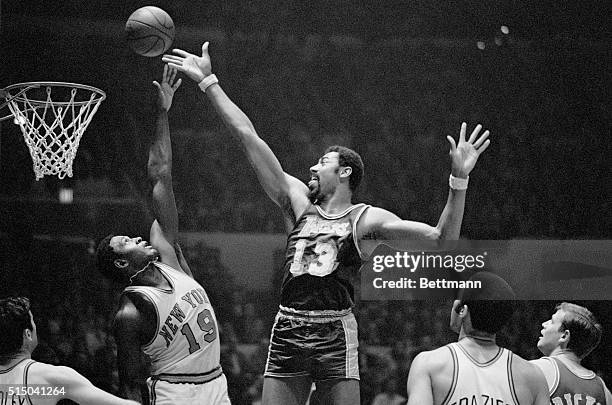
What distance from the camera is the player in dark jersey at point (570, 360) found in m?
5.48

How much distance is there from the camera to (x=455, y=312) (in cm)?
466

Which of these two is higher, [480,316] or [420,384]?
[480,316]

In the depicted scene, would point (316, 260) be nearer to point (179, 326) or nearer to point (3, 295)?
point (179, 326)

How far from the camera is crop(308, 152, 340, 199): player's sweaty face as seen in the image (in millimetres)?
5699

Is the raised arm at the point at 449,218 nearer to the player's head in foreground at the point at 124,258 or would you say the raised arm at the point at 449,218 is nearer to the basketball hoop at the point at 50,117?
the player's head in foreground at the point at 124,258

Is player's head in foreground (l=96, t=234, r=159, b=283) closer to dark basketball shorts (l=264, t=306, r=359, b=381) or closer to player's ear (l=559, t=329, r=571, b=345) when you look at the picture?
dark basketball shorts (l=264, t=306, r=359, b=381)

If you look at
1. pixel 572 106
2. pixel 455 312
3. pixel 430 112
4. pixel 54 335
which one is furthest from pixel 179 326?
pixel 572 106

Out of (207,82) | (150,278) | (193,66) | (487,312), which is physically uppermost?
(193,66)

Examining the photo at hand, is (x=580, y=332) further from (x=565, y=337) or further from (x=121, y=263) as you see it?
(x=121, y=263)

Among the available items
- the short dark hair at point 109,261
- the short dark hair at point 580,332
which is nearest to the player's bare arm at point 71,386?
the short dark hair at point 109,261

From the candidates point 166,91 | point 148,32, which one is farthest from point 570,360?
point 148,32

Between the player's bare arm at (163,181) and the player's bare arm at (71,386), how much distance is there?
1074 millimetres

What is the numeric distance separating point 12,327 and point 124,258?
0.86 m

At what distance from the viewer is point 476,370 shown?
4.44 metres
